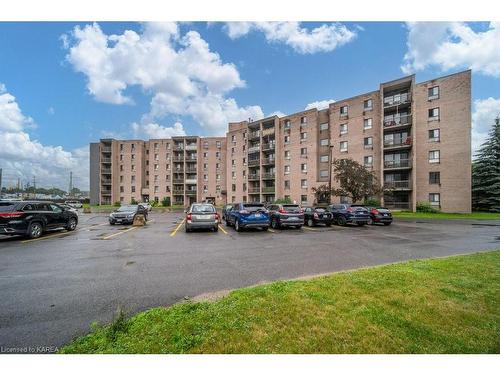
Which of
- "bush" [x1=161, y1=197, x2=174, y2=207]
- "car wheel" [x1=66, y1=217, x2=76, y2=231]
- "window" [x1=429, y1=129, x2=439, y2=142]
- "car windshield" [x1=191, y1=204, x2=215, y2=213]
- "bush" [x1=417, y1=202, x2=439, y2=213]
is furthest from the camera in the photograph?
"bush" [x1=161, y1=197, x2=174, y2=207]

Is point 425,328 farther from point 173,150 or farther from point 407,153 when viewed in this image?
point 173,150

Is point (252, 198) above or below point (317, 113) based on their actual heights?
below

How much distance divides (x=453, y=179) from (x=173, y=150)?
54105mm

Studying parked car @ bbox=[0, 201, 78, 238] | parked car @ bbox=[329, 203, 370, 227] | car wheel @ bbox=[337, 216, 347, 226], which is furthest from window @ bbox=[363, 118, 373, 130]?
parked car @ bbox=[0, 201, 78, 238]

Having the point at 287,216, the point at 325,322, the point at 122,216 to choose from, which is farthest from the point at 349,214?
the point at 122,216

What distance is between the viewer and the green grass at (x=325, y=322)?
2.71 m

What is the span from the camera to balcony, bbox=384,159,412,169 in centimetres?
3155

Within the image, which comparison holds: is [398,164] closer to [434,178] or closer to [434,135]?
[434,178]

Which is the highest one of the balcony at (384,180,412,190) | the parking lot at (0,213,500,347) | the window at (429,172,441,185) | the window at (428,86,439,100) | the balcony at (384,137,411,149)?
the window at (428,86,439,100)

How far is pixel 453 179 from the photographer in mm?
28766

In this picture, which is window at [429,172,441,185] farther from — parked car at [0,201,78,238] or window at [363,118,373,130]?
parked car at [0,201,78,238]

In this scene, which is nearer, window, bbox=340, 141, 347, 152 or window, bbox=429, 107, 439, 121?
window, bbox=429, 107, 439, 121

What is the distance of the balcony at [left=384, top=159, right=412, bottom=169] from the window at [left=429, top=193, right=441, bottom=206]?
14.6 feet

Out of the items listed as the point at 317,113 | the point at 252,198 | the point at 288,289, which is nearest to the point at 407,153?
the point at 317,113
